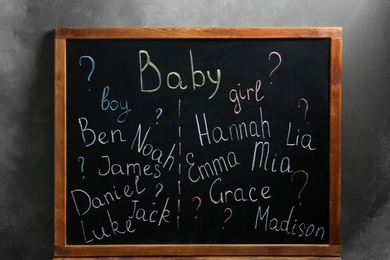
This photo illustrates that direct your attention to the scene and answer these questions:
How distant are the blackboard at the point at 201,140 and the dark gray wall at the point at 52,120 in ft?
0.31

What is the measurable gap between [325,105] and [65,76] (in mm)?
1257

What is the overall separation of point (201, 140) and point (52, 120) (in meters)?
0.74

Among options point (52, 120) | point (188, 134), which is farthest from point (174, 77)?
point (52, 120)

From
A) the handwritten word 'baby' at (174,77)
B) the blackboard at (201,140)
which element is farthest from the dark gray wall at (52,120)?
the handwritten word 'baby' at (174,77)

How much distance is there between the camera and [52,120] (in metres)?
2.55

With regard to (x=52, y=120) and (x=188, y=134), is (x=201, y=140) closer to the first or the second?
(x=188, y=134)

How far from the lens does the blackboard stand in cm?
250

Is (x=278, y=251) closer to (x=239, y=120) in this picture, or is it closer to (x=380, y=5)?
(x=239, y=120)

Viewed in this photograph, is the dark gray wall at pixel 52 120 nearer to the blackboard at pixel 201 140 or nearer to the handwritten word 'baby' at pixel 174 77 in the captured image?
the blackboard at pixel 201 140

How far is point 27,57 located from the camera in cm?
255

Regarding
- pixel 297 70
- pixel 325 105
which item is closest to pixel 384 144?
pixel 325 105

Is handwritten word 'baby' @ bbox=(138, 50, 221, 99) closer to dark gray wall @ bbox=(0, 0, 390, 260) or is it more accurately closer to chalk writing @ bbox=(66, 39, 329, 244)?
chalk writing @ bbox=(66, 39, 329, 244)

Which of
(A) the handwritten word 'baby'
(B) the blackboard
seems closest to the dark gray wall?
(B) the blackboard

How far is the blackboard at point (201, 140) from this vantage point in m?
2.50
